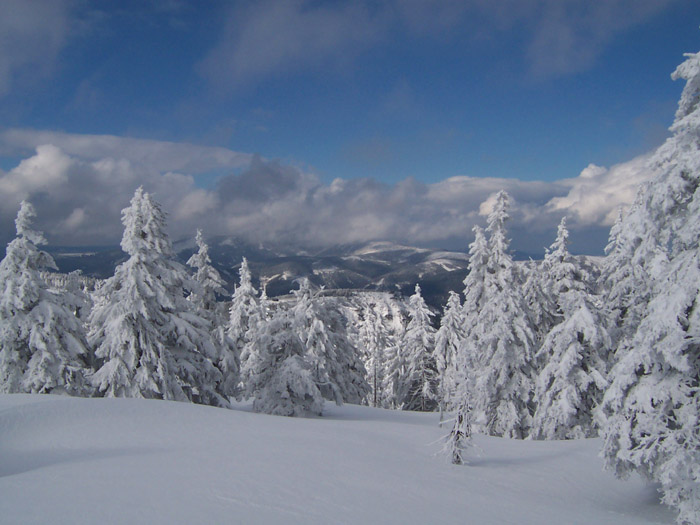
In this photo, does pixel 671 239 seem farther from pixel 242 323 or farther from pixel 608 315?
pixel 242 323

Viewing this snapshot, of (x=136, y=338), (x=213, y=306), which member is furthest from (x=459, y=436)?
(x=213, y=306)

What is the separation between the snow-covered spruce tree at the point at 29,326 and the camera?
20.4 m

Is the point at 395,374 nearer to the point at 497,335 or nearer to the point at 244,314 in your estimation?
the point at 244,314

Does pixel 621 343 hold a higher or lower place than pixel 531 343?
higher

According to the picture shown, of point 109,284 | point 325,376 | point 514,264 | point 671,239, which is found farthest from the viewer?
point 325,376

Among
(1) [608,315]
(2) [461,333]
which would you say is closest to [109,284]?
(1) [608,315]

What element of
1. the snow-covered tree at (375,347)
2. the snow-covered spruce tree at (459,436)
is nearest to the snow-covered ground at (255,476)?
the snow-covered spruce tree at (459,436)

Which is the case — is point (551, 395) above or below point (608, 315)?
below

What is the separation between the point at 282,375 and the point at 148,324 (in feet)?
23.3

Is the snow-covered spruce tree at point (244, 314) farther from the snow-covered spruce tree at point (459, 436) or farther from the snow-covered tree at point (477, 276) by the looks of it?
the snow-covered spruce tree at point (459, 436)

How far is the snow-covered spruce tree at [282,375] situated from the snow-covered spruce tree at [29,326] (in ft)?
29.8

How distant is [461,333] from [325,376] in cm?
1366

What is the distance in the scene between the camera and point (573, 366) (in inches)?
797

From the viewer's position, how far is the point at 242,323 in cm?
3600
